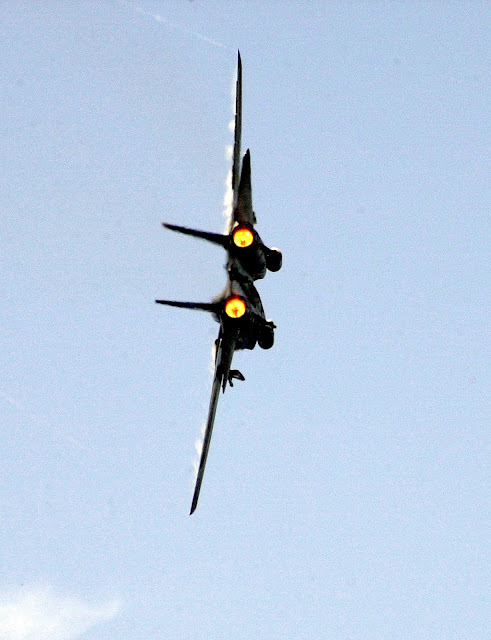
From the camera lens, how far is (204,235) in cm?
3406

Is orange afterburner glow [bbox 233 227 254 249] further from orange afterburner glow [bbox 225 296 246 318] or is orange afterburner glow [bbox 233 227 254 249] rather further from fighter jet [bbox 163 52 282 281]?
orange afterburner glow [bbox 225 296 246 318]

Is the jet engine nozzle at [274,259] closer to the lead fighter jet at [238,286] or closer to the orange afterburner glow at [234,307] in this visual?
the lead fighter jet at [238,286]

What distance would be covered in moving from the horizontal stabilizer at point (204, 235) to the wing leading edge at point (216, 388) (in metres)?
5.09

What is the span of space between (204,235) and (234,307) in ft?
9.67

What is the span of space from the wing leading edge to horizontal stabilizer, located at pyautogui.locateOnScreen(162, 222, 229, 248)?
5086 millimetres

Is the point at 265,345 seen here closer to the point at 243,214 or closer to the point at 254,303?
the point at 254,303

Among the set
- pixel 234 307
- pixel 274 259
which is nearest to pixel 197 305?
pixel 234 307

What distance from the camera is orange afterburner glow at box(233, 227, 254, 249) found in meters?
35.7

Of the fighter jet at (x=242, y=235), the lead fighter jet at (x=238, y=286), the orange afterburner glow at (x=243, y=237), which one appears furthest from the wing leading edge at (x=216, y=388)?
the orange afterburner glow at (x=243, y=237)

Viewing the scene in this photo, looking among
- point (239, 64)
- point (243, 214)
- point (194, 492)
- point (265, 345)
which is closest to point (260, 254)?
point (243, 214)

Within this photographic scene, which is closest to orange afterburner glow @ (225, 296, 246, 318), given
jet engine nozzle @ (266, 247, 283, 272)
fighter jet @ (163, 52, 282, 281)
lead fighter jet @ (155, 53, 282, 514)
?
lead fighter jet @ (155, 53, 282, 514)

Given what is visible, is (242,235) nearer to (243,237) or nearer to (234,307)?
(243,237)

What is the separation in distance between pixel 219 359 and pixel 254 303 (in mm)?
2979

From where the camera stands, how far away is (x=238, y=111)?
39.5m
